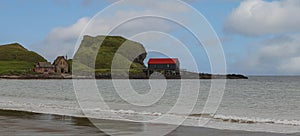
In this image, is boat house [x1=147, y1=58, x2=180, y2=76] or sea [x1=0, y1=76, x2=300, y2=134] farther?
boat house [x1=147, y1=58, x2=180, y2=76]

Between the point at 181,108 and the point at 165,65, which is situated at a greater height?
the point at 165,65

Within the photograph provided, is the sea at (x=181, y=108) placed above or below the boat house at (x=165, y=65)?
below

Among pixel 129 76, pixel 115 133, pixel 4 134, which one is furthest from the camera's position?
pixel 129 76

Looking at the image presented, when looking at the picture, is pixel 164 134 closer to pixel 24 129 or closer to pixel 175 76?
pixel 24 129

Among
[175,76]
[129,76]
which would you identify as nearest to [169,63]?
[175,76]

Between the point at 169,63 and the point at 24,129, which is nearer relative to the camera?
the point at 24,129

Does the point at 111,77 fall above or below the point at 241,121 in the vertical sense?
above

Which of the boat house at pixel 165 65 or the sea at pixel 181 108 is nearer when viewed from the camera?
the sea at pixel 181 108

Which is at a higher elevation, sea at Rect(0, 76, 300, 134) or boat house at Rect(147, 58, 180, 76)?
boat house at Rect(147, 58, 180, 76)

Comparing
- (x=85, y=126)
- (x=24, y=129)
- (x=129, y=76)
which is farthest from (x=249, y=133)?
(x=129, y=76)

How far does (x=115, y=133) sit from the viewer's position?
65.6 feet

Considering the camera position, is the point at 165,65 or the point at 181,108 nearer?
the point at 181,108

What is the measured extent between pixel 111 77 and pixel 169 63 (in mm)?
27610

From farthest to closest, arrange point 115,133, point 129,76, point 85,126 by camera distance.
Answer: point 129,76 → point 85,126 → point 115,133
